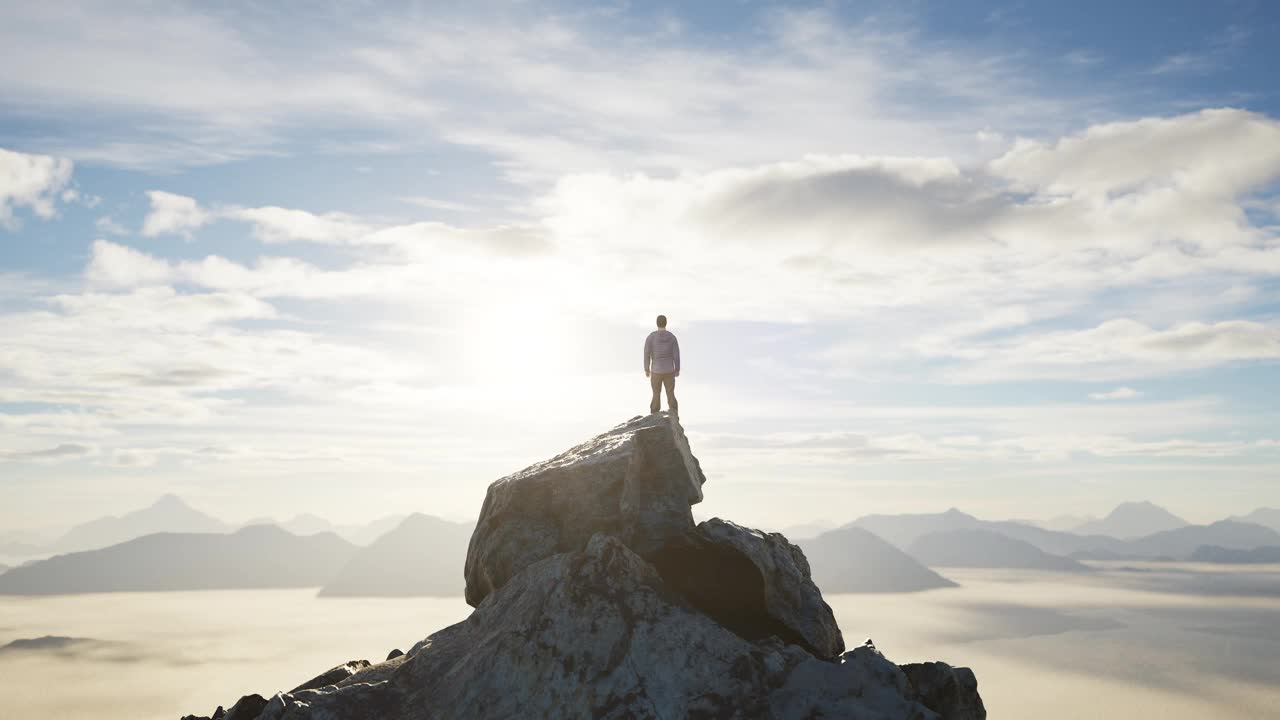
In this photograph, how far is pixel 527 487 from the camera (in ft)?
95.7

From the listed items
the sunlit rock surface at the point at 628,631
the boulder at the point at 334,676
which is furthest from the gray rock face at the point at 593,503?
the boulder at the point at 334,676

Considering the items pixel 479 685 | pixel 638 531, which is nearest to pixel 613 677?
pixel 479 685

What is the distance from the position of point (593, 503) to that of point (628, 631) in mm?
5831

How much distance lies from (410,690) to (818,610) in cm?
1471

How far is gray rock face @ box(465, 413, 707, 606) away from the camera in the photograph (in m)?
27.9

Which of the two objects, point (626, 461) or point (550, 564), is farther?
point (626, 461)

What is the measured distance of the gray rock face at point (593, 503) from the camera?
27.9 meters

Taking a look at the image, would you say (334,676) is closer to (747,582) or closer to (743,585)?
(743,585)

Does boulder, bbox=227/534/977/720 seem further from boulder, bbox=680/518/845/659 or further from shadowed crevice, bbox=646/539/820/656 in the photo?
boulder, bbox=680/518/845/659

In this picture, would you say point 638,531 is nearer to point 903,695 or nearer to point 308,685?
point 903,695

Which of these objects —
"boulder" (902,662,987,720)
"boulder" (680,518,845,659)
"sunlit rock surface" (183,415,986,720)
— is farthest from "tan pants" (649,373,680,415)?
"boulder" (902,662,987,720)

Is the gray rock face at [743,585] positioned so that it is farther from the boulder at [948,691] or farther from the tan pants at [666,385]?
the tan pants at [666,385]

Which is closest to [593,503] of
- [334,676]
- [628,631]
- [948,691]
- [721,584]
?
[721,584]

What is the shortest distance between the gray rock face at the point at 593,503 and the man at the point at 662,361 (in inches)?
163
